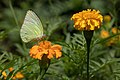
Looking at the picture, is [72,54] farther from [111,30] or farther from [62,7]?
[62,7]

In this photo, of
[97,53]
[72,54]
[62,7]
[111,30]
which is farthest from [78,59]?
[62,7]

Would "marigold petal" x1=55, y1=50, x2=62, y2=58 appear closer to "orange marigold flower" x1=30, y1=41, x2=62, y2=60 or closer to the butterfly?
"orange marigold flower" x1=30, y1=41, x2=62, y2=60

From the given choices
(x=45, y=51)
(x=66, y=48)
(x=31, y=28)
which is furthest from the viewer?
(x=66, y=48)

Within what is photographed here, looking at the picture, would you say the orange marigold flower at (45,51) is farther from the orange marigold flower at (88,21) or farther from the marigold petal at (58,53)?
the orange marigold flower at (88,21)

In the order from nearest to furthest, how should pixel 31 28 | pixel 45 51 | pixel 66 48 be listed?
1. pixel 45 51
2. pixel 31 28
3. pixel 66 48

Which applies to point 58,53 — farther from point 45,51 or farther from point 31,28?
point 31,28

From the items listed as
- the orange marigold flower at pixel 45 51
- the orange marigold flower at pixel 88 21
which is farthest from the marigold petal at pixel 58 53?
the orange marigold flower at pixel 88 21

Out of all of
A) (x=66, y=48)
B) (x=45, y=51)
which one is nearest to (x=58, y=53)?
(x=45, y=51)
